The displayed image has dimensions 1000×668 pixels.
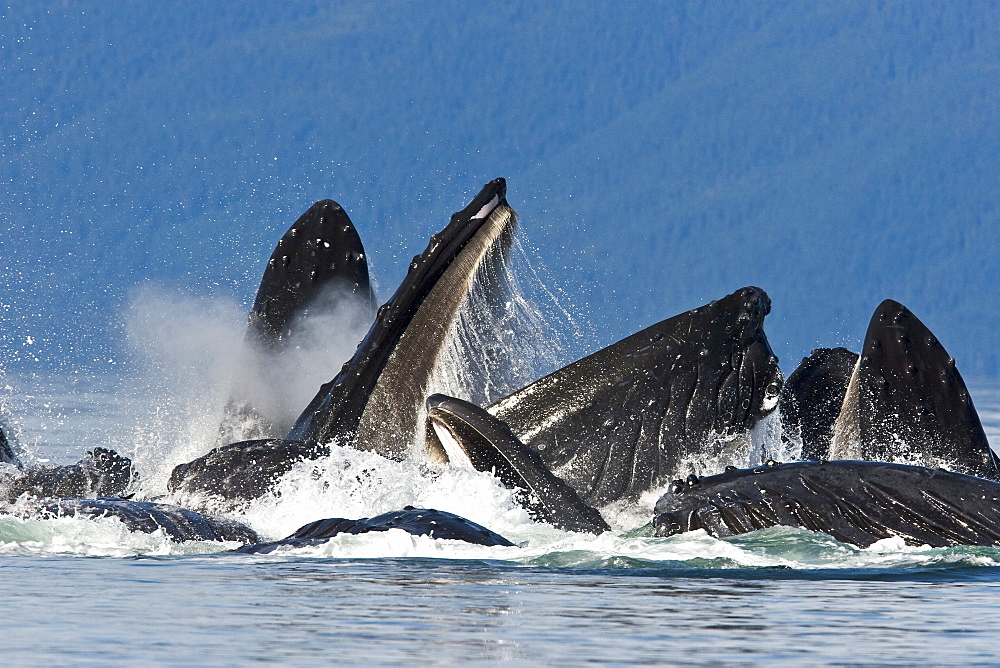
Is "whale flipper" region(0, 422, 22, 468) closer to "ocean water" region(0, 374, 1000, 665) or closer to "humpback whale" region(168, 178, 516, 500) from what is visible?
"humpback whale" region(168, 178, 516, 500)

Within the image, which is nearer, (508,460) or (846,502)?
(846,502)

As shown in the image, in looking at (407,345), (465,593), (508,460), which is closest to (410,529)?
(508,460)

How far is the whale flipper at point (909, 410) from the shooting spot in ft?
45.7

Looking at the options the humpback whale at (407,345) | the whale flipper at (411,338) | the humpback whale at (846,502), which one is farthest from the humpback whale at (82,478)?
the humpback whale at (846,502)

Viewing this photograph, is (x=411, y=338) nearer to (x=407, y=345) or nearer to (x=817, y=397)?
(x=407, y=345)

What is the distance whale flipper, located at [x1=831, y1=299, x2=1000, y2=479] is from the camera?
45.7ft

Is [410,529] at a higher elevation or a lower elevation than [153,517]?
lower

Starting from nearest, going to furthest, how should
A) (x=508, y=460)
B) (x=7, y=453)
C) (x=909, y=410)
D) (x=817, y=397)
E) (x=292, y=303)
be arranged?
(x=508, y=460), (x=909, y=410), (x=7, y=453), (x=817, y=397), (x=292, y=303)

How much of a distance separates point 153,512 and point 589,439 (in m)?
3.70

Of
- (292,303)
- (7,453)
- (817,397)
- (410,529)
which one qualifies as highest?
(292,303)

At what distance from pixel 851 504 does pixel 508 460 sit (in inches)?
93.9

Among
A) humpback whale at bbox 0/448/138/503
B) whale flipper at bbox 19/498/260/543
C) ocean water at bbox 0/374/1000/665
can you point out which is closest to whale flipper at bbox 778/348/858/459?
ocean water at bbox 0/374/1000/665

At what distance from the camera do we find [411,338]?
1469cm

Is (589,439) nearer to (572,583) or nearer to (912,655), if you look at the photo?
(572,583)
